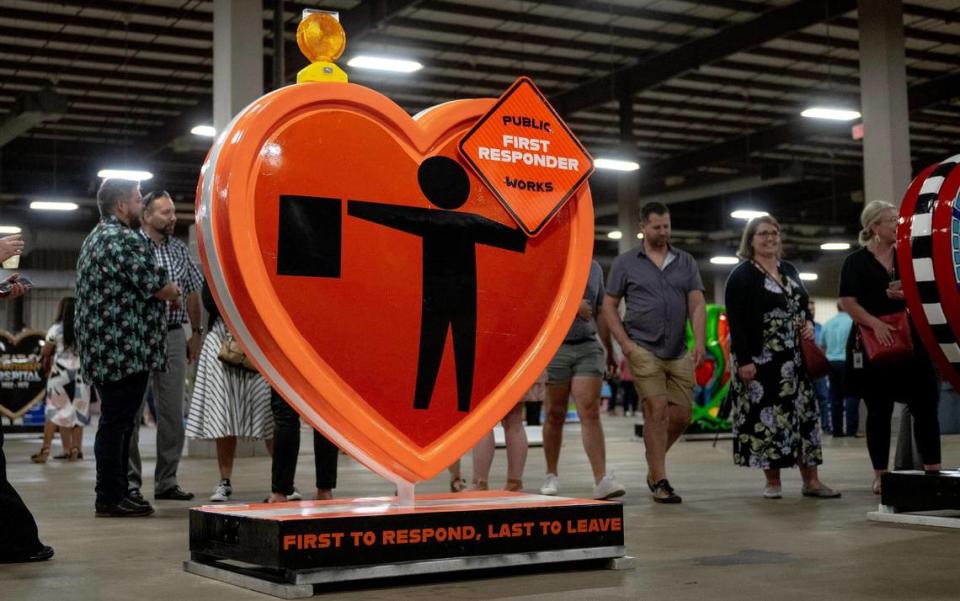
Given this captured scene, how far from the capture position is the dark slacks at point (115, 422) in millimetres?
5137

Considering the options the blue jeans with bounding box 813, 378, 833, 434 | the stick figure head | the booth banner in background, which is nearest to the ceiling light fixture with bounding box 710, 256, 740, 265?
the blue jeans with bounding box 813, 378, 833, 434

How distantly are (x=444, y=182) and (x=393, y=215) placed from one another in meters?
0.22

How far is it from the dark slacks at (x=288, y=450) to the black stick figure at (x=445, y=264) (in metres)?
1.75

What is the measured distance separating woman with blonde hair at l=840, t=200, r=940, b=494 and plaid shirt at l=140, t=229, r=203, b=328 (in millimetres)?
3318

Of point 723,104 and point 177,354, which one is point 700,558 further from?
point 723,104

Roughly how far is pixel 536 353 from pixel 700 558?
2.82 feet

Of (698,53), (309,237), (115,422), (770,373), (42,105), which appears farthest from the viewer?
(42,105)

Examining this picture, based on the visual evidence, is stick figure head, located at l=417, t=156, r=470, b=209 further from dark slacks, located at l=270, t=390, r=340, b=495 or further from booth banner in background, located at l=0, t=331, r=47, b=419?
booth banner in background, located at l=0, t=331, r=47, b=419

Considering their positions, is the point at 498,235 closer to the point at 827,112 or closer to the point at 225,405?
the point at 225,405

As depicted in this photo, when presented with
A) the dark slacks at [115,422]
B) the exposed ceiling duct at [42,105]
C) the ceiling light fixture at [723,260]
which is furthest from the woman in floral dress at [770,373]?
the ceiling light fixture at [723,260]

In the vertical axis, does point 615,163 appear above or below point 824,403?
above

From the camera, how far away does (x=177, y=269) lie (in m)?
6.10

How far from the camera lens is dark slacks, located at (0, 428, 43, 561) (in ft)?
12.6

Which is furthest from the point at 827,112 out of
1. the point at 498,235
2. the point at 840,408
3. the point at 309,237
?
the point at 309,237
